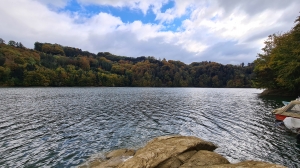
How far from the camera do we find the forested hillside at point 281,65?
47.8m

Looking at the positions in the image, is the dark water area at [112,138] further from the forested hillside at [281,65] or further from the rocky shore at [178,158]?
the forested hillside at [281,65]

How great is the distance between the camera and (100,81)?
188375 millimetres

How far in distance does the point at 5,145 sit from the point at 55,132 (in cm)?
518

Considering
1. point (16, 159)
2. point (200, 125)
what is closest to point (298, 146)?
point (200, 125)

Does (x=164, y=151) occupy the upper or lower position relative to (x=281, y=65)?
lower

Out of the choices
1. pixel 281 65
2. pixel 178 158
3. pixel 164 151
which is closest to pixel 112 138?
pixel 164 151

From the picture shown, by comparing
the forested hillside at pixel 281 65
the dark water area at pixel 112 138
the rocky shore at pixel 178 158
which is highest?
the forested hillside at pixel 281 65

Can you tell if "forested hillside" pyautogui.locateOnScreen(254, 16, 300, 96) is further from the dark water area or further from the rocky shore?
the rocky shore

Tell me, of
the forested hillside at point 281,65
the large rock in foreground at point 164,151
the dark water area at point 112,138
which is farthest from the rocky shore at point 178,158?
the forested hillside at point 281,65

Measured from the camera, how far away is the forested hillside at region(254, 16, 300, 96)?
47.8 metres

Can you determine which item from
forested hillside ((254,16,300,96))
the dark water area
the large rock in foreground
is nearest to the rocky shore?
the large rock in foreground

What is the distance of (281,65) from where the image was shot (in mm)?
Answer: 56750

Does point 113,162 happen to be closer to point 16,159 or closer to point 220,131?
point 16,159

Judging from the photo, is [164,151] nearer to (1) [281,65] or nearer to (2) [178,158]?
(2) [178,158]
